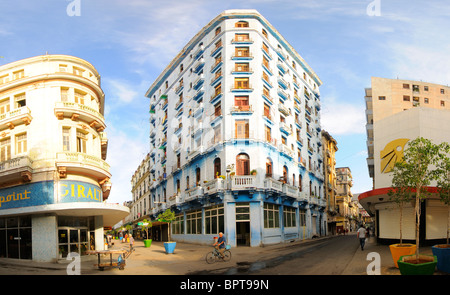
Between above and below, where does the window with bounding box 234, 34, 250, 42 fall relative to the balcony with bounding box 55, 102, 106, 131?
above

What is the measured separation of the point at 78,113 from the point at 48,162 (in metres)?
3.80

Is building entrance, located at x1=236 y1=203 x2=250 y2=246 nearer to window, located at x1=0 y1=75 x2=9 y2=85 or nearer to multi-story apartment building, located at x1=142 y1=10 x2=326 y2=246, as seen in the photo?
multi-story apartment building, located at x1=142 y1=10 x2=326 y2=246

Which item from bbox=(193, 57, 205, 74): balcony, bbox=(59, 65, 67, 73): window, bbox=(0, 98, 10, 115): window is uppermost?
bbox=(193, 57, 205, 74): balcony

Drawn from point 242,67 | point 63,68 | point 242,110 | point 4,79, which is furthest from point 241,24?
point 4,79

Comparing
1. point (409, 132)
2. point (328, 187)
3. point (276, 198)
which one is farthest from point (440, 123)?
point (328, 187)

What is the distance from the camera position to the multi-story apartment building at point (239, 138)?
103ft

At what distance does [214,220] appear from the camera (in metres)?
32.2

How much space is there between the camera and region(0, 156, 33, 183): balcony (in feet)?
66.1

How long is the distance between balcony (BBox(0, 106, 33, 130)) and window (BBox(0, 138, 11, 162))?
1129 millimetres

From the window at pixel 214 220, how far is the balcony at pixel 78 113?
1373 cm

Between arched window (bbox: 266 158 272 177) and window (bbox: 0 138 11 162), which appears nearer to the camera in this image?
window (bbox: 0 138 11 162)

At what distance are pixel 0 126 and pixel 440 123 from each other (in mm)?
32412

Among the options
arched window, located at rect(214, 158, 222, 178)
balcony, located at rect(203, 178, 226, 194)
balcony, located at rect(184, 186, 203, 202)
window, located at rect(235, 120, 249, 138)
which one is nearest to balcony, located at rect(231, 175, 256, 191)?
balcony, located at rect(203, 178, 226, 194)

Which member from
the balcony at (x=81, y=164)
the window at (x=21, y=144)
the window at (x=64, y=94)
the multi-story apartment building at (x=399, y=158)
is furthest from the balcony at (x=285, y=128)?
the window at (x=21, y=144)
